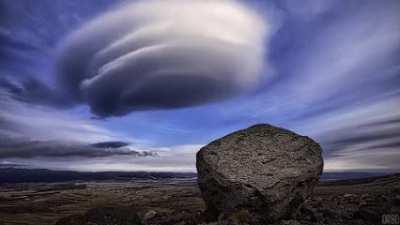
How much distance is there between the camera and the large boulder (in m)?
25.9

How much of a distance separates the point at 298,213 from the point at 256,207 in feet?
10.8

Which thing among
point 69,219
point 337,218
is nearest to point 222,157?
point 337,218

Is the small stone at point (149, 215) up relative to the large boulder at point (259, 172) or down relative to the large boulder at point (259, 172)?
down

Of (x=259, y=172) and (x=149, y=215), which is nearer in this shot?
(x=259, y=172)

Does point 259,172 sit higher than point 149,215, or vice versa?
point 259,172

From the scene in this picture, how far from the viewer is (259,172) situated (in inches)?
1043

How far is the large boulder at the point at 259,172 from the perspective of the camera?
84.9 feet

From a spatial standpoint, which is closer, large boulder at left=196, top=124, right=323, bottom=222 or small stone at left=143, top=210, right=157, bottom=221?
large boulder at left=196, top=124, right=323, bottom=222

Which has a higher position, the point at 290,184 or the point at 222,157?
the point at 222,157

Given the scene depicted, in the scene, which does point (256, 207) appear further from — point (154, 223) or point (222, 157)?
point (154, 223)

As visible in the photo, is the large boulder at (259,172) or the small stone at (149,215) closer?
the large boulder at (259,172)

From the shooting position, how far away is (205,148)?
28.6 meters

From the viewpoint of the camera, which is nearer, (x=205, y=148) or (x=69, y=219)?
(x=205, y=148)

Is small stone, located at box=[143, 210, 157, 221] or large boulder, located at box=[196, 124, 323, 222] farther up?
large boulder, located at box=[196, 124, 323, 222]
